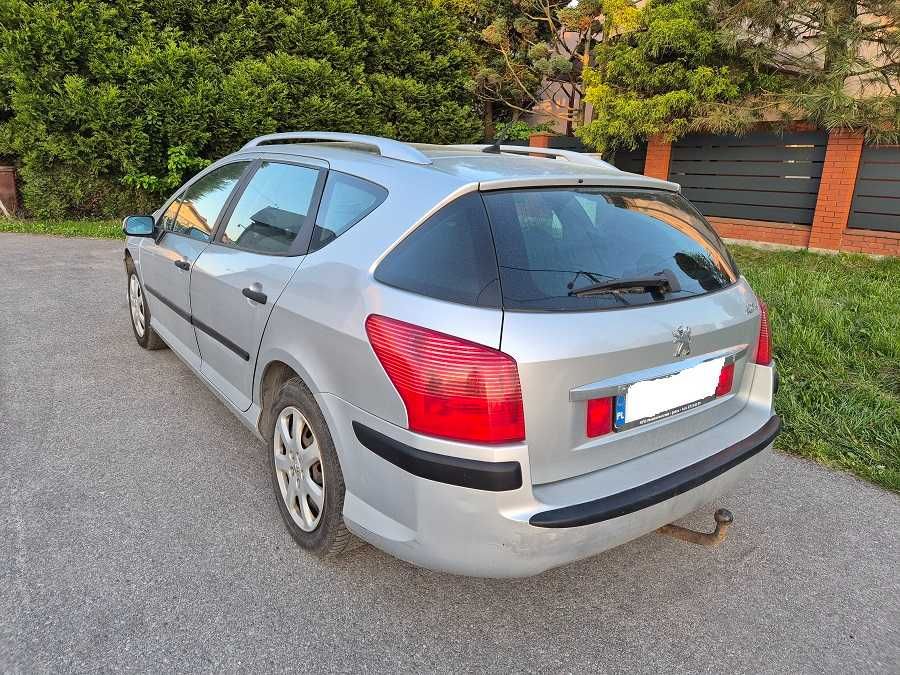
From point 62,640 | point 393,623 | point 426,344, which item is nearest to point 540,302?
point 426,344

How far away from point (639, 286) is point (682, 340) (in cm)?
23

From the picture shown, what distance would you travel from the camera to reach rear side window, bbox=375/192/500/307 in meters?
1.88

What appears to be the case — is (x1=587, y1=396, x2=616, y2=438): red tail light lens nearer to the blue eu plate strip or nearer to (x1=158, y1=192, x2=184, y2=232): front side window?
the blue eu plate strip

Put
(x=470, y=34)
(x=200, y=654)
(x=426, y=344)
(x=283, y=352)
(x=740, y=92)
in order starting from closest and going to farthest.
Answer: (x=426, y=344), (x=200, y=654), (x=283, y=352), (x=740, y=92), (x=470, y=34)

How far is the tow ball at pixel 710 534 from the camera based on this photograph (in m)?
2.37

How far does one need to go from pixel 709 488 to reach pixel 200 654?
5.84 feet

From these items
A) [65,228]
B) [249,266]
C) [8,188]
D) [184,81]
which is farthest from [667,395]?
[8,188]

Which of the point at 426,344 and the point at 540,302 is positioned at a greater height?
the point at 540,302

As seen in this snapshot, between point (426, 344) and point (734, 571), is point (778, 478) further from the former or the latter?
point (426, 344)

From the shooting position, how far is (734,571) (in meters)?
2.48

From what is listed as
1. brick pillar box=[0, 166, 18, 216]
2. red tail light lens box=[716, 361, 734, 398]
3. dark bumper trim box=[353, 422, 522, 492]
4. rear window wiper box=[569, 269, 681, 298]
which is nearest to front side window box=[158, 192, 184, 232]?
dark bumper trim box=[353, 422, 522, 492]

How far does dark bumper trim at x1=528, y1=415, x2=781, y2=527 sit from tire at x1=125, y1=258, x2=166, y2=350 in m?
3.71

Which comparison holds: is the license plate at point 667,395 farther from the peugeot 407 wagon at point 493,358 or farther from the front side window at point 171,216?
the front side window at point 171,216

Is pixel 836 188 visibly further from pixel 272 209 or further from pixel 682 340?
pixel 272 209
